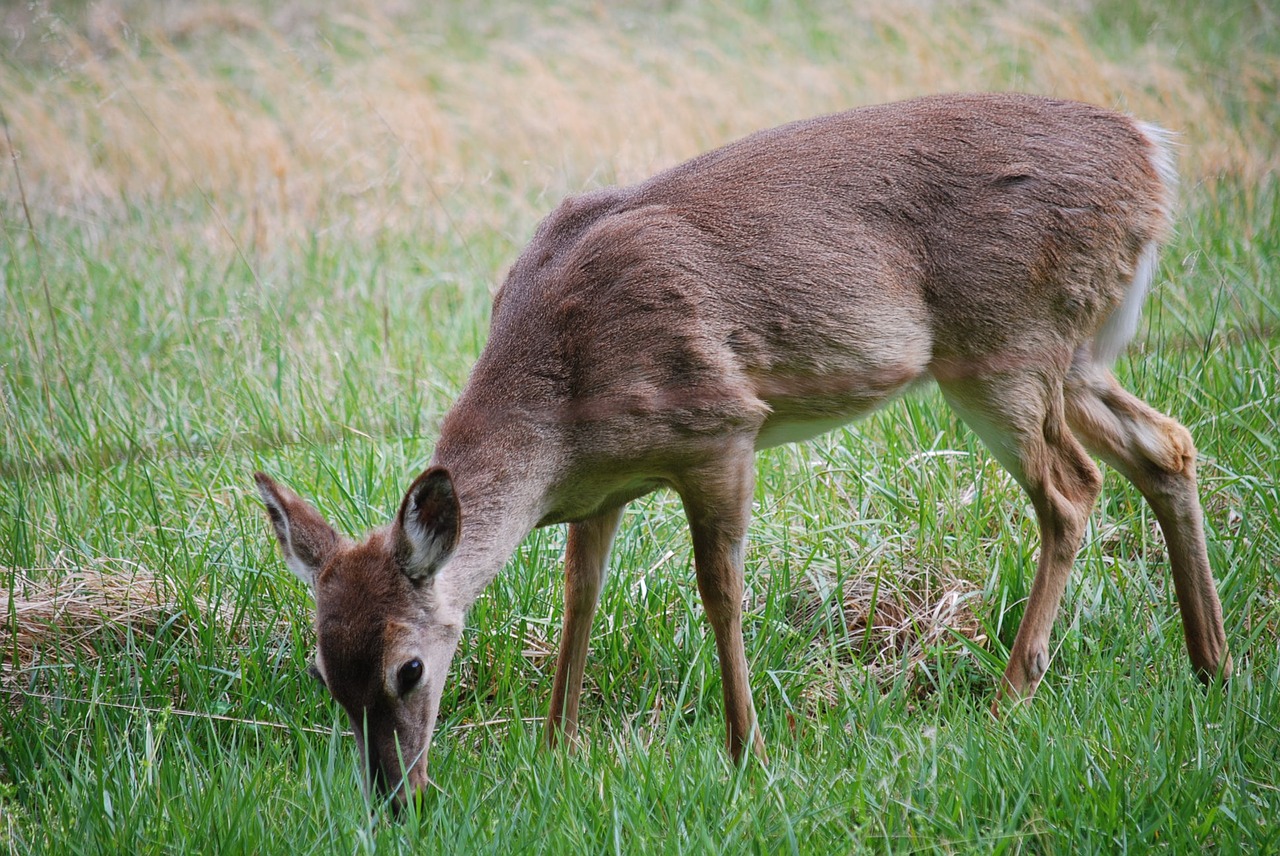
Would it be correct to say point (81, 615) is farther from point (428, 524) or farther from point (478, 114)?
point (478, 114)

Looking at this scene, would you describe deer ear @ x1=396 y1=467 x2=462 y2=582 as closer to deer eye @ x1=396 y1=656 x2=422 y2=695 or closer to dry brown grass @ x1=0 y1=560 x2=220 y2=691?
deer eye @ x1=396 y1=656 x2=422 y2=695

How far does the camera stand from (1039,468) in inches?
163

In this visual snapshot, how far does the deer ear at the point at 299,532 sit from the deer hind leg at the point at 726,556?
3.49 ft

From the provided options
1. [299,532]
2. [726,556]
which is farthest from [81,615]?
[726,556]

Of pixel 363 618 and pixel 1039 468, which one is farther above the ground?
pixel 363 618

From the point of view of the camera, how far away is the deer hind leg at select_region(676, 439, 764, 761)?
3.83m

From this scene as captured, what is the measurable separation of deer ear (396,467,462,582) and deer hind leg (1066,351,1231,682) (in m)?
2.18

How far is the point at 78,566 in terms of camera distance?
4590mm

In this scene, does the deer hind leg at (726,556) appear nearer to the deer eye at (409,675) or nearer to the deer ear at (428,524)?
the deer ear at (428,524)

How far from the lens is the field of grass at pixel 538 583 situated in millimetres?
3180

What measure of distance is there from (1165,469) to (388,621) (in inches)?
100

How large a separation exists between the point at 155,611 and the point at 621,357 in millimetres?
1964

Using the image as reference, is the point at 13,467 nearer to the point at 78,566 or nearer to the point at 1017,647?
the point at 78,566

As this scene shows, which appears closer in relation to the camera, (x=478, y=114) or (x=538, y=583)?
(x=538, y=583)
